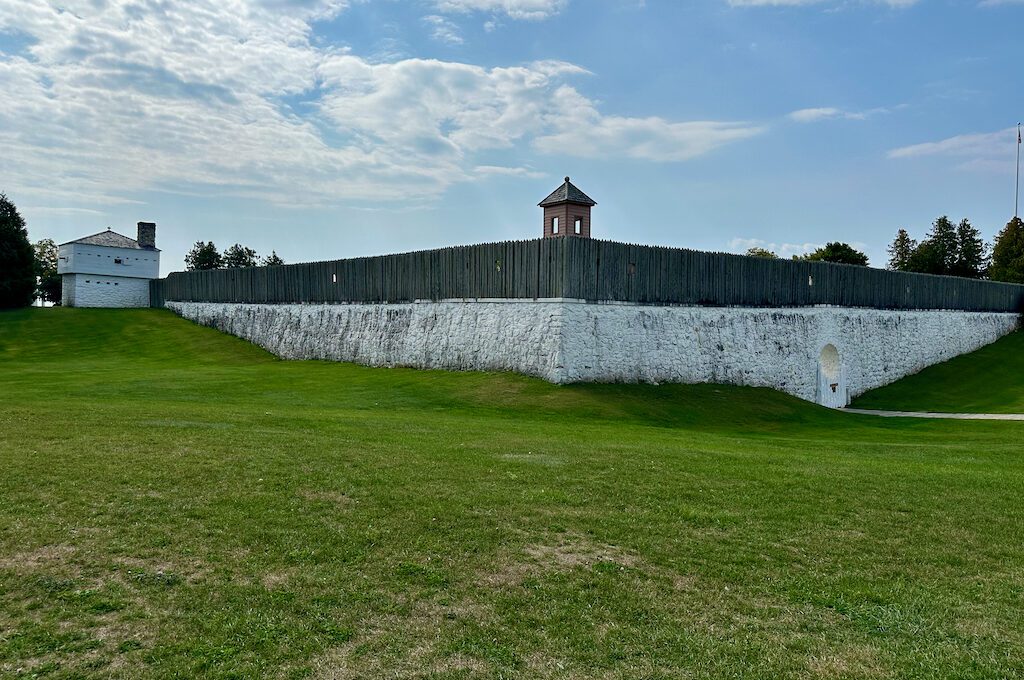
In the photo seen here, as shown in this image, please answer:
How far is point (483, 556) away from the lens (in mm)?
7816

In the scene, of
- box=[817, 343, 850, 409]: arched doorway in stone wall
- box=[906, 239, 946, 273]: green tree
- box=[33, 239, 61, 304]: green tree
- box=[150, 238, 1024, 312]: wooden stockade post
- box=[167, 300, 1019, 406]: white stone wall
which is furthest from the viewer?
box=[33, 239, 61, 304]: green tree

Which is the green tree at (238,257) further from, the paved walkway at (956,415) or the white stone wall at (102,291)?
the paved walkway at (956,415)

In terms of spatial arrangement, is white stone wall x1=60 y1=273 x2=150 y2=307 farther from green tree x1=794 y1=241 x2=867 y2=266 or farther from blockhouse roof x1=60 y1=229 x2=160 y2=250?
green tree x1=794 y1=241 x2=867 y2=266

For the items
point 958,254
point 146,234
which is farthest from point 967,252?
point 146,234

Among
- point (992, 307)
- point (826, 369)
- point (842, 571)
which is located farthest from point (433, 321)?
point (992, 307)

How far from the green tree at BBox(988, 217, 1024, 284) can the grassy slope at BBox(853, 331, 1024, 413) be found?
2091 cm

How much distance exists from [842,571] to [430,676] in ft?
15.8

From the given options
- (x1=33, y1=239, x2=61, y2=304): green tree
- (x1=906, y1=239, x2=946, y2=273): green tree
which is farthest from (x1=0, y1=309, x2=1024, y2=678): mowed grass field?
(x1=33, y1=239, x2=61, y2=304): green tree

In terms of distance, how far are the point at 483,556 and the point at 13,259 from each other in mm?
69864

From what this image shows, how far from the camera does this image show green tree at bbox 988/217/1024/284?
2744 inches

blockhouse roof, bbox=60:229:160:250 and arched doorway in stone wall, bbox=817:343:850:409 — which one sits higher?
blockhouse roof, bbox=60:229:160:250

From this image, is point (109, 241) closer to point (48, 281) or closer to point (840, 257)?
point (48, 281)

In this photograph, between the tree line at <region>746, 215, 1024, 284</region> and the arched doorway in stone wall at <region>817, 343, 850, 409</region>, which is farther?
the tree line at <region>746, 215, 1024, 284</region>

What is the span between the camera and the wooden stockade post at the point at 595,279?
28969mm
